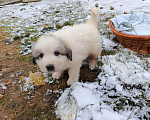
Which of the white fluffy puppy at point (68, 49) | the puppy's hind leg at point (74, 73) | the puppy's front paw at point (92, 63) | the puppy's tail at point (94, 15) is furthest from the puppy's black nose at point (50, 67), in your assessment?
the puppy's tail at point (94, 15)

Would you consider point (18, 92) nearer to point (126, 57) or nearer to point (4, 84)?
point (4, 84)

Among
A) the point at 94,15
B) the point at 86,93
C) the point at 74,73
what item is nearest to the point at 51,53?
the point at 74,73

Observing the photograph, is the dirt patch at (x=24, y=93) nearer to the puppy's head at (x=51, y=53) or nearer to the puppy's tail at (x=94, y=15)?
the puppy's head at (x=51, y=53)

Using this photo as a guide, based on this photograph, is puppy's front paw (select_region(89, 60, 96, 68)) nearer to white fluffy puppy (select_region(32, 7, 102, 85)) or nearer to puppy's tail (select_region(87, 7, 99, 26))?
white fluffy puppy (select_region(32, 7, 102, 85))

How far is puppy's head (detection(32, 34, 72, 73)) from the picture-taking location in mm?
1683

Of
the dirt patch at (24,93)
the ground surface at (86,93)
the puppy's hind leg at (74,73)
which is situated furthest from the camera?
the puppy's hind leg at (74,73)

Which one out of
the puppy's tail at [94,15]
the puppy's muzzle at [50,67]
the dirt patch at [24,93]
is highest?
the puppy's tail at [94,15]

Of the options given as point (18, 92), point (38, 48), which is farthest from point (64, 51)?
point (18, 92)

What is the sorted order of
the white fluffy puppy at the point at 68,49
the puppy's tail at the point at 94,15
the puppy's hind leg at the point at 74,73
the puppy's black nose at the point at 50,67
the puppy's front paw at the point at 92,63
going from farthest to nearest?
the puppy's front paw at the point at 92,63 < the puppy's tail at the point at 94,15 < the puppy's hind leg at the point at 74,73 < the white fluffy puppy at the point at 68,49 < the puppy's black nose at the point at 50,67

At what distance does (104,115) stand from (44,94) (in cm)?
111

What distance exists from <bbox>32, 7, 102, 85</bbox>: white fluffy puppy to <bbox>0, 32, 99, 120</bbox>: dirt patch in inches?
10.4

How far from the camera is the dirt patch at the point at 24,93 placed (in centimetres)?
212

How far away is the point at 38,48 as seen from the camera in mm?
1808

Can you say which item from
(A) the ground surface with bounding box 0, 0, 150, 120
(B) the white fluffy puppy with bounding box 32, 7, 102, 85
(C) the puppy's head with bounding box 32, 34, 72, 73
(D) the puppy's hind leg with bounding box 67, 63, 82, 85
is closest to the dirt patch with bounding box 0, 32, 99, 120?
(A) the ground surface with bounding box 0, 0, 150, 120
